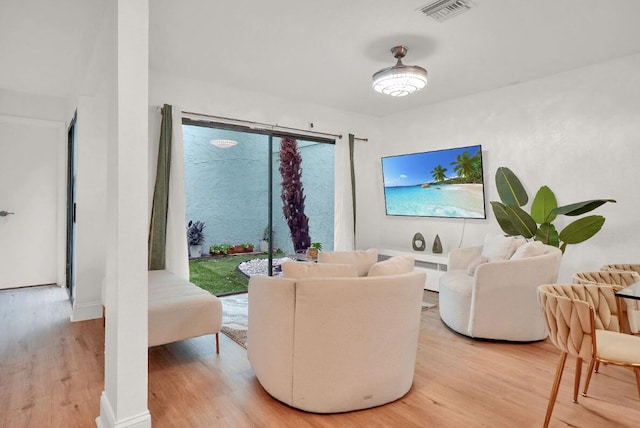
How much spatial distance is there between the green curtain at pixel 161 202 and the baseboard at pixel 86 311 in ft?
2.23

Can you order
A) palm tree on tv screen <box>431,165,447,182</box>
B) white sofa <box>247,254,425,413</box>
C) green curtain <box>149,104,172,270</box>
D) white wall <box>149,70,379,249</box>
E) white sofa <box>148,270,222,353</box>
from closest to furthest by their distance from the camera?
1. white sofa <box>247,254,425,413</box>
2. white sofa <box>148,270,222,353</box>
3. green curtain <box>149,104,172,270</box>
4. white wall <box>149,70,379,249</box>
5. palm tree on tv screen <box>431,165,447,182</box>

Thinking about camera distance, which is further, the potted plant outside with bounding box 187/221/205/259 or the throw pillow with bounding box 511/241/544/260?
the potted plant outside with bounding box 187/221/205/259

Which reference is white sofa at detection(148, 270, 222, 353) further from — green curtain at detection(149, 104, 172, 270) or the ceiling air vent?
the ceiling air vent

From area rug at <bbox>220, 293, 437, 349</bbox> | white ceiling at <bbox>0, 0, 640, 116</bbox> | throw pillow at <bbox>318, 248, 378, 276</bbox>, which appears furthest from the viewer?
area rug at <bbox>220, 293, 437, 349</bbox>

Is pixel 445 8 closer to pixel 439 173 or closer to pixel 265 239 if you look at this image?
pixel 439 173

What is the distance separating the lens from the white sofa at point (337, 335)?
2.02 meters

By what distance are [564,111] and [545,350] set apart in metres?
2.56

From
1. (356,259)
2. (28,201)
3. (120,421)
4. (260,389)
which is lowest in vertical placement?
(260,389)

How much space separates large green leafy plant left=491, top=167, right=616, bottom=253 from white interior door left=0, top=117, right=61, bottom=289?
19.1 ft

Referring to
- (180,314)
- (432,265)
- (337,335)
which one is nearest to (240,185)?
(180,314)

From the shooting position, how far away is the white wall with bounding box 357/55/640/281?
3.62 metres

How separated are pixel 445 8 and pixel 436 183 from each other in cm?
277

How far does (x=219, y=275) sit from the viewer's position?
4945mm

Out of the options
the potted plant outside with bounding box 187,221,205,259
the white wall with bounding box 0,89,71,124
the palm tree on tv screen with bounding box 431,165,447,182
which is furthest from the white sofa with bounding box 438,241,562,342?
the white wall with bounding box 0,89,71,124
